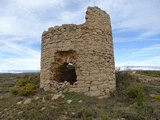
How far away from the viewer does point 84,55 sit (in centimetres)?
718

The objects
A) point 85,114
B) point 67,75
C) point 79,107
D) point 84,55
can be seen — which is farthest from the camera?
point 67,75

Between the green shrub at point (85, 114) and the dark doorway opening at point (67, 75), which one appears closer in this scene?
the green shrub at point (85, 114)

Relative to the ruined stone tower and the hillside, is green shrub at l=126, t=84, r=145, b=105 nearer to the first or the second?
the hillside

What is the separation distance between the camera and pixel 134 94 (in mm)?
6949

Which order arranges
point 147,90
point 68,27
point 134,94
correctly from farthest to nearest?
point 147,90 < point 68,27 < point 134,94

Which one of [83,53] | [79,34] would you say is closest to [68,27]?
[79,34]

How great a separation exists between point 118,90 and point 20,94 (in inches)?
170

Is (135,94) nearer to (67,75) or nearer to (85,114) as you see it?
(85,114)

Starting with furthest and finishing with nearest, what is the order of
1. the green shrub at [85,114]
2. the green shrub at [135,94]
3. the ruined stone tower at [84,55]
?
the ruined stone tower at [84,55] < the green shrub at [135,94] < the green shrub at [85,114]

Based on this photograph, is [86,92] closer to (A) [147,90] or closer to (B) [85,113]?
(B) [85,113]

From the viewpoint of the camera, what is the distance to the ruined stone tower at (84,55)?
23.3 ft

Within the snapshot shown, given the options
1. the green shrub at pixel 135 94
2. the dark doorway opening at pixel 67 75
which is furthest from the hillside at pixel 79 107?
the dark doorway opening at pixel 67 75

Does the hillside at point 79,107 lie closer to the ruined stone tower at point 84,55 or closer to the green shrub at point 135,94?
the green shrub at point 135,94

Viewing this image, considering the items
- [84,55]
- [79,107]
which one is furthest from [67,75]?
[79,107]
